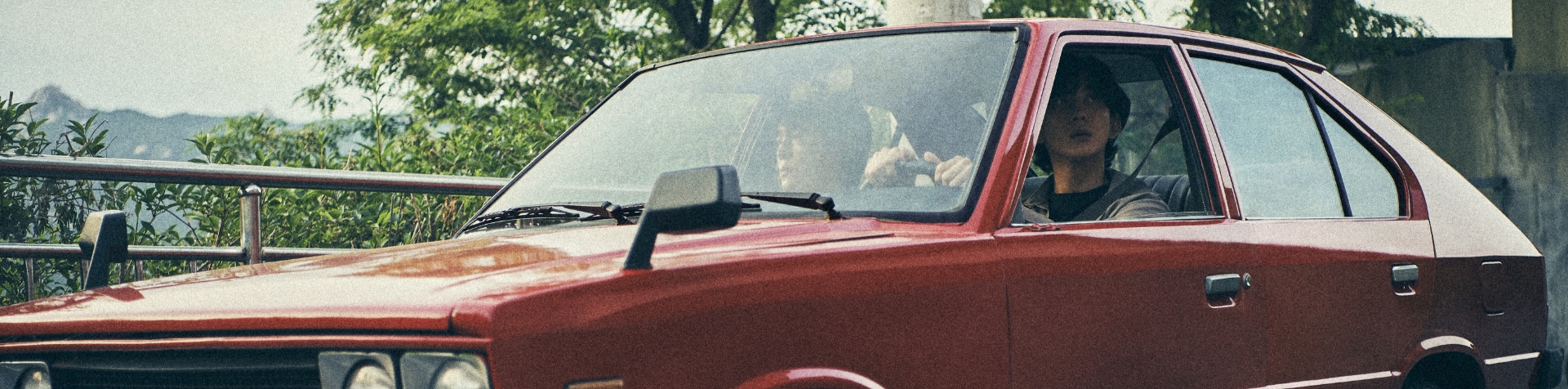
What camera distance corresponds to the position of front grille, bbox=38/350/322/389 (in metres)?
1.93

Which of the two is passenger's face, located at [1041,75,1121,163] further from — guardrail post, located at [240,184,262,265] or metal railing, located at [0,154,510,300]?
guardrail post, located at [240,184,262,265]

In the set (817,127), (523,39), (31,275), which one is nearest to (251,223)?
(31,275)

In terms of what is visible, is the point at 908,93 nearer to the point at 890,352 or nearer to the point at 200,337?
the point at 890,352

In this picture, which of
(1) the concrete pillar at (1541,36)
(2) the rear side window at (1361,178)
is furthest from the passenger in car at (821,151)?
(1) the concrete pillar at (1541,36)

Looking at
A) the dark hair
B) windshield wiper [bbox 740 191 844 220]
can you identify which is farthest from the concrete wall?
windshield wiper [bbox 740 191 844 220]

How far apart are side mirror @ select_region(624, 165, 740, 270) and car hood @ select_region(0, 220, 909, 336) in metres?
0.05

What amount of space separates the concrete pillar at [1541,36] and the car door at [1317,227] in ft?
30.2

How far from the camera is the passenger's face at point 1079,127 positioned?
355 cm

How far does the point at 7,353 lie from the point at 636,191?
1261 mm

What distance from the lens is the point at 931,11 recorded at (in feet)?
21.3

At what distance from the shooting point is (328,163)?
24.8ft

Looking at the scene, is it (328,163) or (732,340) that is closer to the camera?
(732,340)

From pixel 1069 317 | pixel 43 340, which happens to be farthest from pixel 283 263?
pixel 1069 317

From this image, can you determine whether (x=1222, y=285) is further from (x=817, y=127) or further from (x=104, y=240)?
(x=104, y=240)
